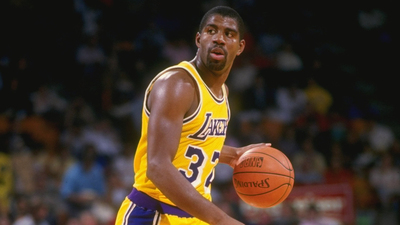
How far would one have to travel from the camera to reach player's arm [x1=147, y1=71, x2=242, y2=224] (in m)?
2.99

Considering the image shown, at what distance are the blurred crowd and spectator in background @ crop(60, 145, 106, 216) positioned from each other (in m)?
0.02

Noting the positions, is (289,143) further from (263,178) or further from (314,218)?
(263,178)

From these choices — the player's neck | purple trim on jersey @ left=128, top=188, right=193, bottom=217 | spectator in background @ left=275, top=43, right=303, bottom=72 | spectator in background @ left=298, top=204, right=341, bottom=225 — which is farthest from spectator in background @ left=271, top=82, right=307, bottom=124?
purple trim on jersey @ left=128, top=188, right=193, bottom=217

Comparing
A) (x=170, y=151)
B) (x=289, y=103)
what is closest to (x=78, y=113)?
(x=289, y=103)

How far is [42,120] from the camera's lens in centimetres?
929

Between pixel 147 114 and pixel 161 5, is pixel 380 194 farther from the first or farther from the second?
pixel 147 114

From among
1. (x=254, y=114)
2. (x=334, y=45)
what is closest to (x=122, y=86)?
(x=254, y=114)

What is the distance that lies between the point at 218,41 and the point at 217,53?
0.08m

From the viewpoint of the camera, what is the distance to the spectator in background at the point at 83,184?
807cm

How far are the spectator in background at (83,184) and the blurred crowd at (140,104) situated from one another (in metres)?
0.02

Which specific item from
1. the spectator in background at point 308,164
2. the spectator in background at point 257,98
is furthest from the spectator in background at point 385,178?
the spectator in background at point 257,98

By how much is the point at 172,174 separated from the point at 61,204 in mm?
5411

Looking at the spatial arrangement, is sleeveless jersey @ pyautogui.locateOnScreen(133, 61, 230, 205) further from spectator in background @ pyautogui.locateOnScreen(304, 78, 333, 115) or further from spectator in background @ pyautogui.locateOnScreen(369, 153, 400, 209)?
spectator in background @ pyautogui.locateOnScreen(304, 78, 333, 115)

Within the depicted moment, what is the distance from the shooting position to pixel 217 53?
356cm
